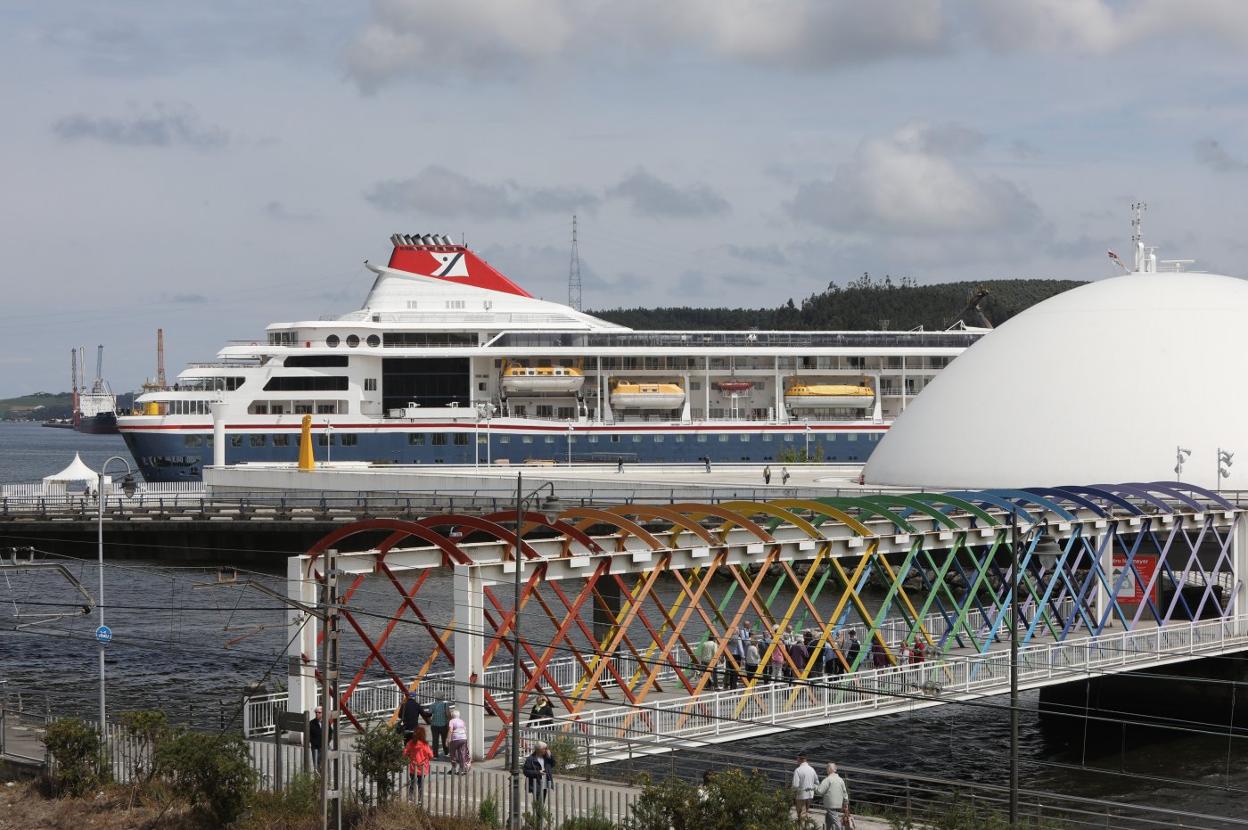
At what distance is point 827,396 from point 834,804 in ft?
237

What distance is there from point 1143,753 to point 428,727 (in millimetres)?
15990

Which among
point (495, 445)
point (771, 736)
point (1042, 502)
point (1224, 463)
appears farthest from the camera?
point (495, 445)

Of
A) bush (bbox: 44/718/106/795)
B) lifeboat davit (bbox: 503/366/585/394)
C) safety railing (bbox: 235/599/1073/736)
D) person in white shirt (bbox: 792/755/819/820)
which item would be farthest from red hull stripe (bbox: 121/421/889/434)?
person in white shirt (bbox: 792/755/819/820)

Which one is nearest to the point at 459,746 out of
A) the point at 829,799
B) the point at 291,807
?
the point at 291,807

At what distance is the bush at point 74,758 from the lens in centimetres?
2531

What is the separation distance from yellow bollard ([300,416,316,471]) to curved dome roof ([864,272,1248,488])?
27496 mm

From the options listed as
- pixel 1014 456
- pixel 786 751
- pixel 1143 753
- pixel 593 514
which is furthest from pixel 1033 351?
pixel 593 514

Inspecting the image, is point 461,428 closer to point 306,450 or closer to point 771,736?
point 306,450

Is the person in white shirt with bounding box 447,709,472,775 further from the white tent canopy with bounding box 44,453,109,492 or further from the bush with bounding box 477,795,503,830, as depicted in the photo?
the white tent canopy with bounding box 44,453,109,492

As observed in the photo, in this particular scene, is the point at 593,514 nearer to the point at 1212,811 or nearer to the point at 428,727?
the point at 428,727

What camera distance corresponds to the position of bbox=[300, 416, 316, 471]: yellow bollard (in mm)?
75250

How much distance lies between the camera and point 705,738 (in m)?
25.9

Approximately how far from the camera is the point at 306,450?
249 ft

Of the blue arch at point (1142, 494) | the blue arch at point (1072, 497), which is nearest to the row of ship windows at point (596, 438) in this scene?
the blue arch at point (1142, 494)
